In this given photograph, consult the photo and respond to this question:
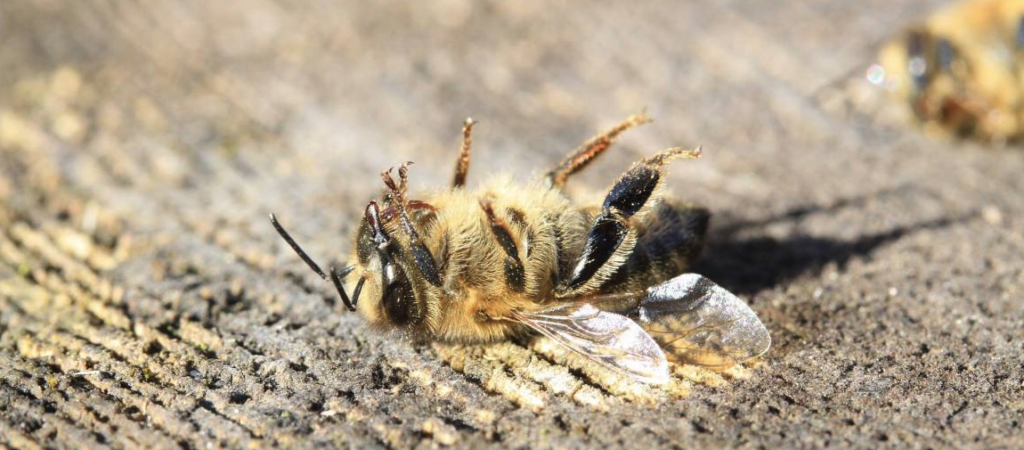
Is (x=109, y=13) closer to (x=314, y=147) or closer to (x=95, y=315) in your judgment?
(x=314, y=147)

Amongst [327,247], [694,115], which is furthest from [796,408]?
[694,115]

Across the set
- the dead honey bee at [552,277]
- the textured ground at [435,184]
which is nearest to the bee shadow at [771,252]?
the textured ground at [435,184]

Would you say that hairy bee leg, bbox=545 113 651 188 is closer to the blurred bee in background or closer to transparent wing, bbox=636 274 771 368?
transparent wing, bbox=636 274 771 368

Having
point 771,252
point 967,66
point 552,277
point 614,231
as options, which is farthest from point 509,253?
point 967,66

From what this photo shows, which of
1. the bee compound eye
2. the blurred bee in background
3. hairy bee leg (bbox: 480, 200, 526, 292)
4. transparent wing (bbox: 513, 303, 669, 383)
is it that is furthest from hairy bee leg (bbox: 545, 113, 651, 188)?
the blurred bee in background

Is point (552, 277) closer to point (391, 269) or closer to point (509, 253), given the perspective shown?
point (509, 253)
